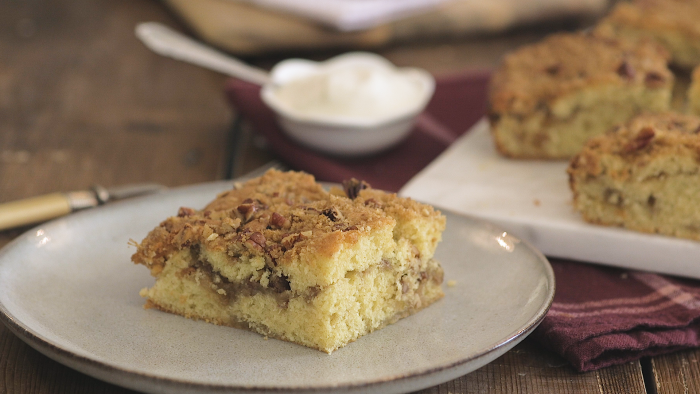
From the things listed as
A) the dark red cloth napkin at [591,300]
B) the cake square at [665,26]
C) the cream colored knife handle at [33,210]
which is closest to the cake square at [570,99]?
the dark red cloth napkin at [591,300]

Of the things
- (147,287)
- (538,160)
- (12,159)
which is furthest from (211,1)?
(147,287)

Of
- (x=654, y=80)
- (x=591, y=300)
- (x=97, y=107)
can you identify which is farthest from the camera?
(x=97, y=107)

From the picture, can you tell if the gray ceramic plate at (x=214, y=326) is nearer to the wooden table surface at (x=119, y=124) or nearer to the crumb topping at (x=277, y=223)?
the wooden table surface at (x=119, y=124)

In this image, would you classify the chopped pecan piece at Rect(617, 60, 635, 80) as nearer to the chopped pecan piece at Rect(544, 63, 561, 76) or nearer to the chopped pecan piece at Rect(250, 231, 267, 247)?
the chopped pecan piece at Rect(544, 63, 561, 76)

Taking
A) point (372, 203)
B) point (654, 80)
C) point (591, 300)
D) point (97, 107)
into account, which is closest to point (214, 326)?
point (372, 203)

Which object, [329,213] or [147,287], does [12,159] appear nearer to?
[147,287]

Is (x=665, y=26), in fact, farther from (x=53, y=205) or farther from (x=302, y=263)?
(x=53, y=205)
